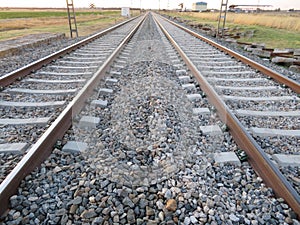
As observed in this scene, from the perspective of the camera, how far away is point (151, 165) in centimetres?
266

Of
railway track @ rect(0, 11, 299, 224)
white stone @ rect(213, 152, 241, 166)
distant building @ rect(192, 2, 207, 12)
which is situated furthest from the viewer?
distant building @ rect(192, 2, 207, 12)

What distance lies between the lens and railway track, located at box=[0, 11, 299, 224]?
206 centimetres

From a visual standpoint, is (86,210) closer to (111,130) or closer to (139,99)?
(111,130)

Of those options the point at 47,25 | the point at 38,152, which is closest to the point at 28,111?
the point at 38,152

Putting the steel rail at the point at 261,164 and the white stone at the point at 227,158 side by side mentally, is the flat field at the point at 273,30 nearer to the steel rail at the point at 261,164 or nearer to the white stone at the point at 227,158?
the steel rail at the point at 261,164

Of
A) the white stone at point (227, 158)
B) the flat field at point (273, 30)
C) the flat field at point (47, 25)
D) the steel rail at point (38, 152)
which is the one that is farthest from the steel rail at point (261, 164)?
the flat field at point (47, 25)

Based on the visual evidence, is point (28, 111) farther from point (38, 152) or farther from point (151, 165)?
point (151, 165)

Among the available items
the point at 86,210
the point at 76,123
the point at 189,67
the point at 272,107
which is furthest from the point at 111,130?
the point at 189,67

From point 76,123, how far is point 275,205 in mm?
2379

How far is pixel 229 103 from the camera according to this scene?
4.20 meters

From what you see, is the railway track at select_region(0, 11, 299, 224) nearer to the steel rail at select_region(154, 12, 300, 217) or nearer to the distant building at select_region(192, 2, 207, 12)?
the steel rail at select_region(154, 12, 300, 217)

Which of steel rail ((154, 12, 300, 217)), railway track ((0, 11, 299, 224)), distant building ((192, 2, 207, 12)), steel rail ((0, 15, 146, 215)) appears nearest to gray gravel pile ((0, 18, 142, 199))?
railway track ((0, 11, 299, 224))

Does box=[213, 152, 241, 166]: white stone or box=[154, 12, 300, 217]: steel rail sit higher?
box=[154, 12, 300, 217]: steel rail

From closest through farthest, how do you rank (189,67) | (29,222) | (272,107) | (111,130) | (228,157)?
(29,222) < (228,157) < (111,130) < (272,107) < (189,67)
